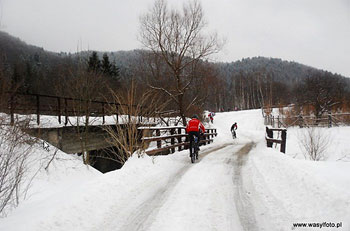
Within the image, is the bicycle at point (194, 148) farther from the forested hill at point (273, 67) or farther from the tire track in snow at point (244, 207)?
the forested hill at point (273, 67)

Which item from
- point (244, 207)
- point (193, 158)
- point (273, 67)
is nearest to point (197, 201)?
point (244, 207)

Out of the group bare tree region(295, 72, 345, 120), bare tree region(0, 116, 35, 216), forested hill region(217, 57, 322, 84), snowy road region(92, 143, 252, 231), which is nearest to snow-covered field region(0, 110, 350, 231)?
snowy road region(92, 143, 252, 231)

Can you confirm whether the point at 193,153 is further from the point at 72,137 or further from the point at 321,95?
the point at 321,95

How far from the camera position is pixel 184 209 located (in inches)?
147

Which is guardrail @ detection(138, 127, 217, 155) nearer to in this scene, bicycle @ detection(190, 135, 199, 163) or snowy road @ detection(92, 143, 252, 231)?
bicycle @ detection(190, 135, 199, 163)

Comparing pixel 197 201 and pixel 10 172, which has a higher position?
pixel 10 172

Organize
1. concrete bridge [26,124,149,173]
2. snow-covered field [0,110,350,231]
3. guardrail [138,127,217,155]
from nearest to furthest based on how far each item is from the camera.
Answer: snow-covered field [0,110,350,231] < guardrail [138,127,217,155] < concrete bridge [26,124,149,173]

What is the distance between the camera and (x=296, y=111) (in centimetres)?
2864

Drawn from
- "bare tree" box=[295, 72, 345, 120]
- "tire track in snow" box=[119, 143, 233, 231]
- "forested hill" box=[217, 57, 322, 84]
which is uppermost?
"forested hill" box=[217, 57, 322, 84]

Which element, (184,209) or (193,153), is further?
(193,153)

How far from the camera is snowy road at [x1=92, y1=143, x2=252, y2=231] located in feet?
10.6

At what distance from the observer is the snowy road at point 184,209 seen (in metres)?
3.23

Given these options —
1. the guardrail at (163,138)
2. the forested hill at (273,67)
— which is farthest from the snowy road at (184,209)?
the forested hill at (273,67)

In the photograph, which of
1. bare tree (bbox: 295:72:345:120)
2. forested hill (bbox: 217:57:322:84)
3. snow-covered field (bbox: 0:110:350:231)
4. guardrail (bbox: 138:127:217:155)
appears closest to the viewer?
snow-covered field (bbox: 0:110:350:231)
